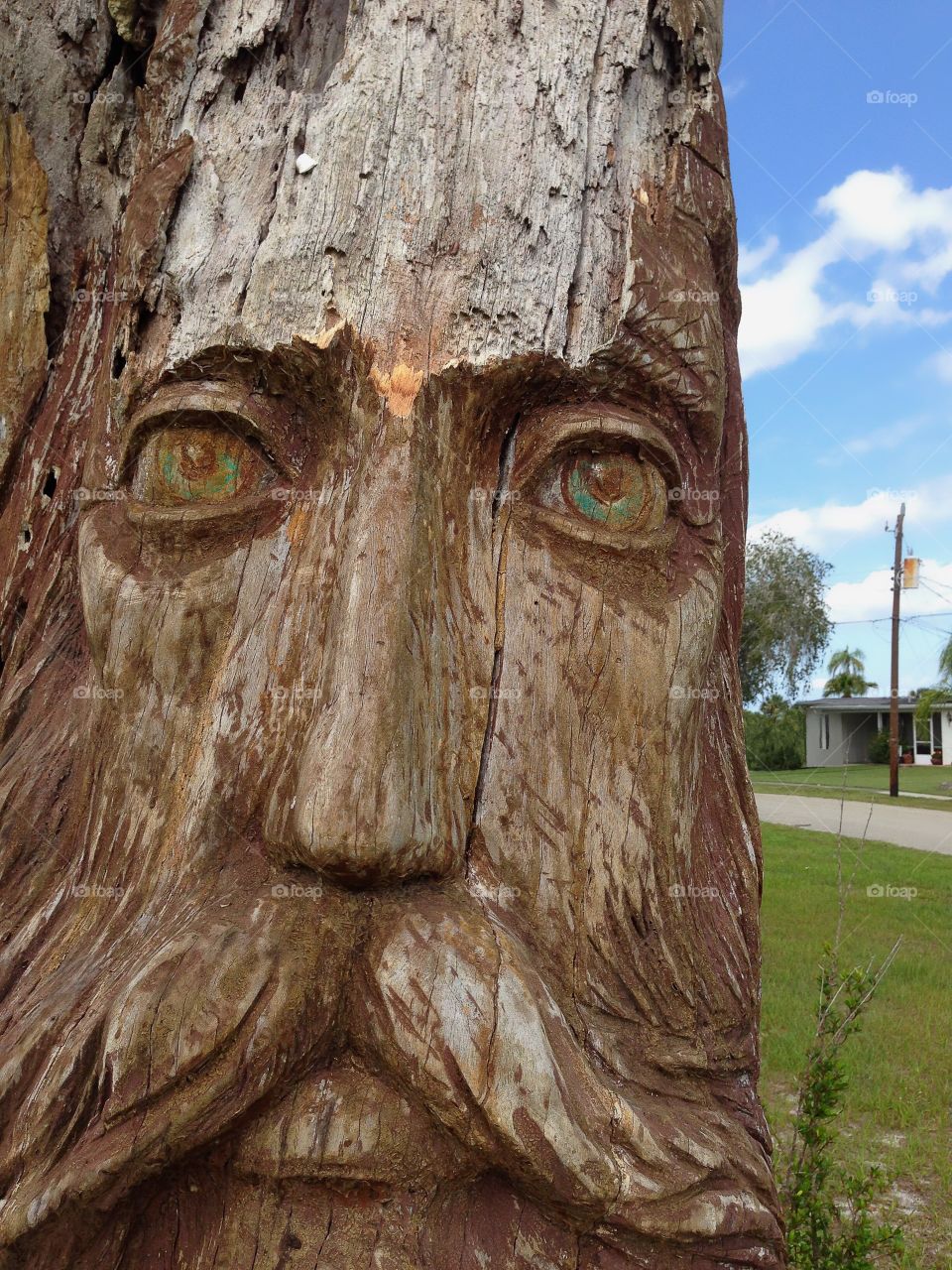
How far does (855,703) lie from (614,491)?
41.4 meters

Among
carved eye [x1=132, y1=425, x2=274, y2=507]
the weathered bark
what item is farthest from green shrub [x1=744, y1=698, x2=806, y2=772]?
carved eye [x1=132, y1=425, x2=274, y2=507]

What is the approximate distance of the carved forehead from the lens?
5.75 ft

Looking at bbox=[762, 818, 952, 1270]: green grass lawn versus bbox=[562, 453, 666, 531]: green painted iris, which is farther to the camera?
bbox=[762, 818, 952, 1270]: green grass lawn

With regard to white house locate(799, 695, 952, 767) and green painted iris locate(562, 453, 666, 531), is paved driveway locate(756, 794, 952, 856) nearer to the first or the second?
green painted iris locate(562, 453, 666, 531)

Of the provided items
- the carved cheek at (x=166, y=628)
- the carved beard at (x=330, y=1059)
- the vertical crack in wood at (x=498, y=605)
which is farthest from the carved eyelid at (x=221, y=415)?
the carved beard at (x=330, y=1059)

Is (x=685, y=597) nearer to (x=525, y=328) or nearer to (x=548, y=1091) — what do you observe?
(x=525, y=328)

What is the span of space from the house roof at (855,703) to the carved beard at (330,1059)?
3861 centimetres

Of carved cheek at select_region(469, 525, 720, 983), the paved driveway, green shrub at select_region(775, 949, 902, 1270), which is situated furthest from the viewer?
the paved driveway

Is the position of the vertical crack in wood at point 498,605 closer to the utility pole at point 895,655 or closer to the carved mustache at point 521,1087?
the carved mustache at point 521,1087

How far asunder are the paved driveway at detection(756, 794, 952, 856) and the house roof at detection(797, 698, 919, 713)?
63.1 ft

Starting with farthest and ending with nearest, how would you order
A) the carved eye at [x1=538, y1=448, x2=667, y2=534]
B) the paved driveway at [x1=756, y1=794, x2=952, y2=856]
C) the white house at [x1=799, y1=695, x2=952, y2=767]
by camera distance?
the white house at [x1=799, y1=695, x2=952, y2=767] < the paved driveway at [x1=756, y1=794, x2=952, y2=856] < the carved eye at [x1=538, y1=448, x2=667, y2=534]

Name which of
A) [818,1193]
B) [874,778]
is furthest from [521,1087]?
[874,778]

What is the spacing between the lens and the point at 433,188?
1.80m

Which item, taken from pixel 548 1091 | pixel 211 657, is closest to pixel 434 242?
pixel 211 657
